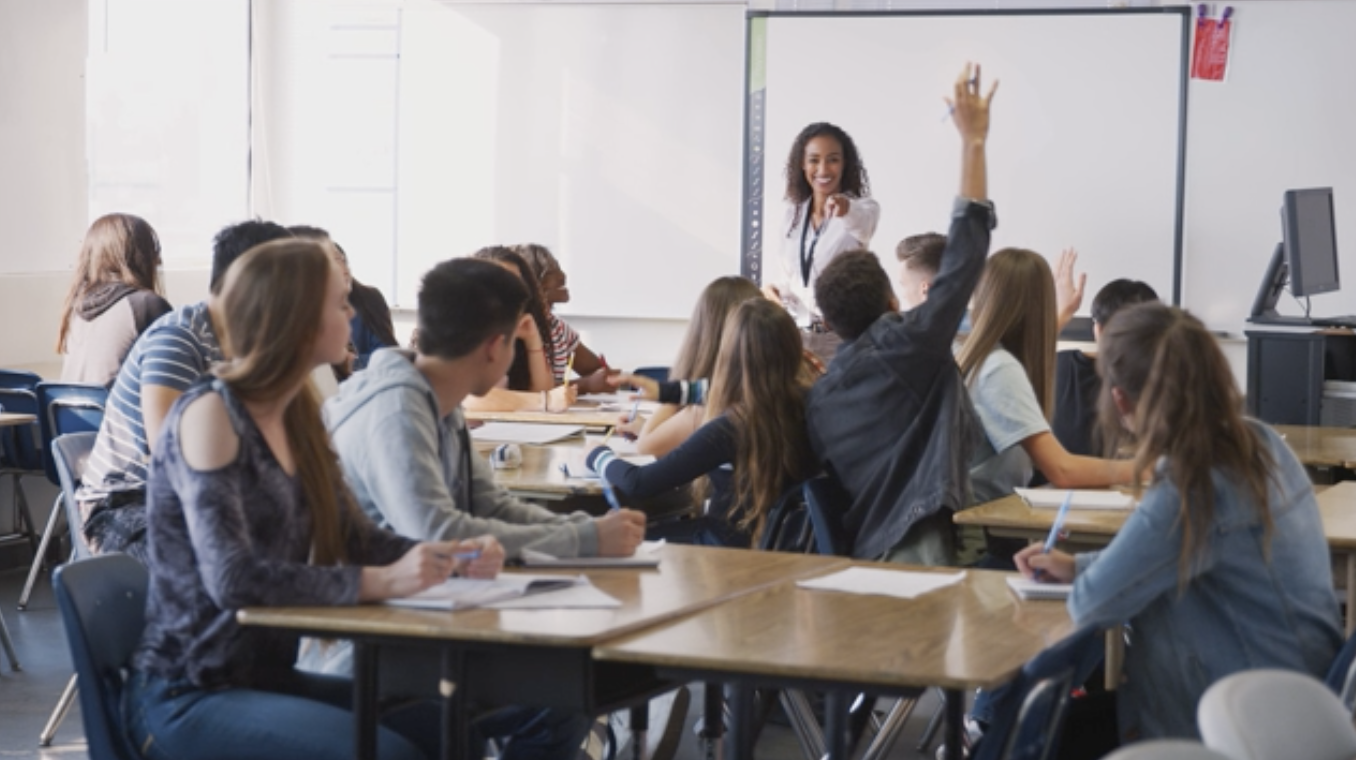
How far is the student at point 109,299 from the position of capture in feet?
19.7

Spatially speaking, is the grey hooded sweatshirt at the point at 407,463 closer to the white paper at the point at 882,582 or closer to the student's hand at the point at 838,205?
the white paper at the point at 882,582

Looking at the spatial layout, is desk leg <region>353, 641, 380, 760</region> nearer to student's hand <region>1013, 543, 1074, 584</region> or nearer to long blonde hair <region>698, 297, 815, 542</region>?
student's hand <region>1013, 543, 1074, 584</region>

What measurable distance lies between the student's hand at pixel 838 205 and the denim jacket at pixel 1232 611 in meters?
3.76

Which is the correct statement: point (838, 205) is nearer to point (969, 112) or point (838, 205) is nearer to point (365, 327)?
point (365, 327)

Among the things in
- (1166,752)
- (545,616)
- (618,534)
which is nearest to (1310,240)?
(618,534)

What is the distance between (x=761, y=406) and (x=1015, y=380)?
2.05ft

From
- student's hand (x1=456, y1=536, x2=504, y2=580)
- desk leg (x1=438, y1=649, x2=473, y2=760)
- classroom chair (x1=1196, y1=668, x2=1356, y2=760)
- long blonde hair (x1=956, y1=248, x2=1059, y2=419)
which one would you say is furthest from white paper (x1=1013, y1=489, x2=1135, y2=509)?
classroom chair (x1=1196, y1=668, x2=1356, y2=760)

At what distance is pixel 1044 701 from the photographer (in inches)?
95.5

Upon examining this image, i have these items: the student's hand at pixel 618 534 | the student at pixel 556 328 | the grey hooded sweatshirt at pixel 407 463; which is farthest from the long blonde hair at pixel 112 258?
the student's hand at pixel 618 534

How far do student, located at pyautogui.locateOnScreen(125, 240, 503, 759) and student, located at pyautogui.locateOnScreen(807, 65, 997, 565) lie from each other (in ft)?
4.77

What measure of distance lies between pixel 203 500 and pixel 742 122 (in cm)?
583

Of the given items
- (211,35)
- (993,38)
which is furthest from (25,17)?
(993,38)

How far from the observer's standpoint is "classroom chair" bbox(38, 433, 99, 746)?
403cm

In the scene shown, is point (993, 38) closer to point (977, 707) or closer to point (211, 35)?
point (211, 35)
